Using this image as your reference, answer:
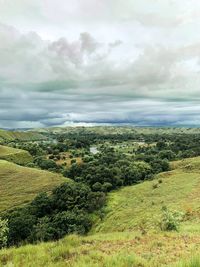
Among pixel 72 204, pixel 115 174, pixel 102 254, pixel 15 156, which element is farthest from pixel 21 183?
pixel 102 254

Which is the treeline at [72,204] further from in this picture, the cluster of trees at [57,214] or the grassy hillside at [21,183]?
the grassy hillside at [21,183]

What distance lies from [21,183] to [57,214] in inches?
2052

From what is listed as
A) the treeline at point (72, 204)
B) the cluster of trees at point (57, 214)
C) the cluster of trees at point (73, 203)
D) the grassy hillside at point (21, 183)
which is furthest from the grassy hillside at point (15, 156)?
the cluster of trees at point (57, 214)

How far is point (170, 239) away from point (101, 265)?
7.88 meters

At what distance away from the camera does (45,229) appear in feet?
225

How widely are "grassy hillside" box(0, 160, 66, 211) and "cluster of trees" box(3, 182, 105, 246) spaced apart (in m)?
17.9

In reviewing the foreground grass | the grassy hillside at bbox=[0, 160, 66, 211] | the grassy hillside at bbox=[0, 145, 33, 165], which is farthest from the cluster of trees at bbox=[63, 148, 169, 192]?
the foreground grass

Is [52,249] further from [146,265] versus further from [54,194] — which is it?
[54,194]

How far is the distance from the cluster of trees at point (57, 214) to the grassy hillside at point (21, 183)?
58.7 feet

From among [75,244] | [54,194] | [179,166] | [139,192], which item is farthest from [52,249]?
[179,166]

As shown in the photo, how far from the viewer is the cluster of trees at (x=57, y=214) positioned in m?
72.9

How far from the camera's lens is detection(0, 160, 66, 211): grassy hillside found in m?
114

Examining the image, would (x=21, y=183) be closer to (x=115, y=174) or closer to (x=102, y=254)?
(x=115, y=174)

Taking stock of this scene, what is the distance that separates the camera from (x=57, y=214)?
8312 centimetres
